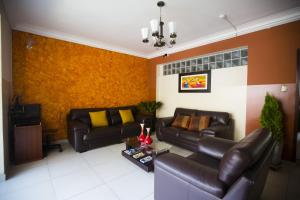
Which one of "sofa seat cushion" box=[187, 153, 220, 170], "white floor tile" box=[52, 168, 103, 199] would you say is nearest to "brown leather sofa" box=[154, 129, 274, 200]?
"sofa seat cushion" box=[187, 153, 220, 170]

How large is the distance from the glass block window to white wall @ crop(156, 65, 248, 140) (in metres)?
0.14

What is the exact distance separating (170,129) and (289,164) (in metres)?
2.23

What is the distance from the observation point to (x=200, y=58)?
13.3 ft

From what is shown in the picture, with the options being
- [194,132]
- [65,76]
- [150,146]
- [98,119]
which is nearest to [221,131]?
[194,132]

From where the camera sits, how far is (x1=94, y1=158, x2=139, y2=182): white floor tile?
2256 mm

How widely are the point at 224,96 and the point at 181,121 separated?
3.86ft

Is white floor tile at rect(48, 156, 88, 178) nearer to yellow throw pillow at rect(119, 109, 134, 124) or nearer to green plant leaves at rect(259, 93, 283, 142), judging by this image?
yellow throw pillow at rect(119, 109, 134, 124)

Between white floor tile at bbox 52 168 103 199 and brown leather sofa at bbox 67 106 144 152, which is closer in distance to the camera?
white floor tile at bbox 52 168 103 199

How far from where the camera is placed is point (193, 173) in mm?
1294

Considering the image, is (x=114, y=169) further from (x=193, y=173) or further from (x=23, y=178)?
(x=193, y=173)

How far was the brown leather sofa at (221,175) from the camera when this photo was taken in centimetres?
106

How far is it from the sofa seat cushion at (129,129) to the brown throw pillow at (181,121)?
984mm

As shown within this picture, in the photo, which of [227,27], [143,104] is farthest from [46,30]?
[227,27]

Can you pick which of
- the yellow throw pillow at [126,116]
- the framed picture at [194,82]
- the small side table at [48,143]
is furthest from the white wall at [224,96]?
the small side table at [48,143]
